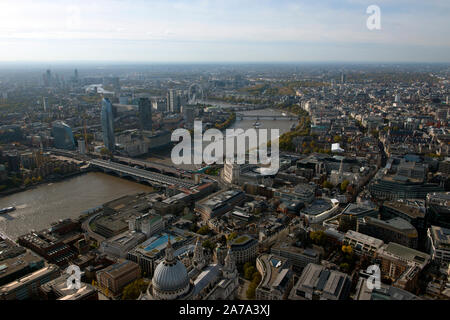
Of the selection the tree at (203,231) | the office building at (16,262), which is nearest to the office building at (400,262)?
the tree at (203,231)

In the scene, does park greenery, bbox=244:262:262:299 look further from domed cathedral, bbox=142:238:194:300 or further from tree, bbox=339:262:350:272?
tree, bbox=339:262:350:272

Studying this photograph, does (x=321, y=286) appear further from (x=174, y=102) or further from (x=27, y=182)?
(x=174, y=102)

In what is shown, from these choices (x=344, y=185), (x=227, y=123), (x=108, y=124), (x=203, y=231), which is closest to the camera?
(x=203, y=231)

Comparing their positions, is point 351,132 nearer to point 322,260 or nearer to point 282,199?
point 282,199

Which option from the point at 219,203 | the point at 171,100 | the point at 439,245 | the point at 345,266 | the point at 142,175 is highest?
the point at 171,100

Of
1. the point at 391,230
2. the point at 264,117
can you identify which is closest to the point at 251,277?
the point at 391,230

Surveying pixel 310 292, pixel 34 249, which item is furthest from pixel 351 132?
pixel 34 249

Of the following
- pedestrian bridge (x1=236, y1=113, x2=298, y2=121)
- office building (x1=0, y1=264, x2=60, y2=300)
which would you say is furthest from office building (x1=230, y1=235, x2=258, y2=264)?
pedestrian bridge (x1=236, y1=113, x2=298, y2=121)
